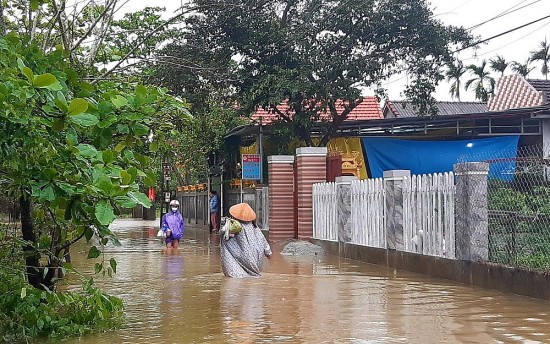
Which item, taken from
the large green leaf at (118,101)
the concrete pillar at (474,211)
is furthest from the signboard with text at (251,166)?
the large green leaf at (118,101)

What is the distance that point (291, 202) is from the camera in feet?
71.6

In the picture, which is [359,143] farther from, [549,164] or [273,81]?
[549,164]

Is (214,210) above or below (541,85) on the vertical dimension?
below

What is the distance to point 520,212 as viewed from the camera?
31.3ft

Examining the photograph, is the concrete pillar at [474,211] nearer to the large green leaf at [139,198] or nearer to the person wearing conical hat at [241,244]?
the person wearing conical hat at [241,244]

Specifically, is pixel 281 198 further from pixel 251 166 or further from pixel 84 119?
pixel 84 119

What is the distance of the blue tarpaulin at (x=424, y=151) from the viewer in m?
22.3

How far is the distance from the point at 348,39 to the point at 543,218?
530 inches

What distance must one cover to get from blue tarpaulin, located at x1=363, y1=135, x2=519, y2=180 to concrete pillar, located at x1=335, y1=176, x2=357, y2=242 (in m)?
6.39

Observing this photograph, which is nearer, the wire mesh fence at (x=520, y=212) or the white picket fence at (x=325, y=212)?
the wire mesh fence at (x=520, y=212)

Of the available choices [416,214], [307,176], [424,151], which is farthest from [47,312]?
[424,151]

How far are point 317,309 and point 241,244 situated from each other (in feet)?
10.6

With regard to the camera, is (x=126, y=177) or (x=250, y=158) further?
(x=250, y=158)

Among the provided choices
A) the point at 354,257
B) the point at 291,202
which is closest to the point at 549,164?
the point at 354,257
